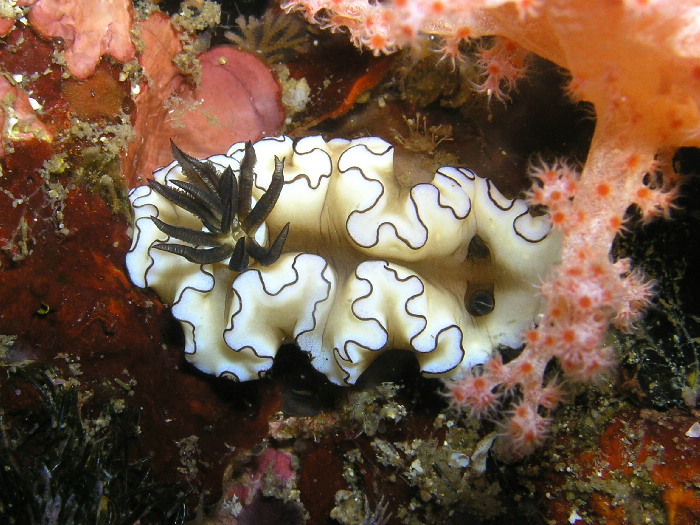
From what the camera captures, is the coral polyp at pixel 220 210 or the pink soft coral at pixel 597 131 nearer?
the pink soft coral at pixel 597 131

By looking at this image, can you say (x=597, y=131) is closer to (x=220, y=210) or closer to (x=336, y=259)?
(x=336, y=259)

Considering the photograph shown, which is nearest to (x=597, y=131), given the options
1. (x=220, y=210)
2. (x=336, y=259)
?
(x=336, y=259)

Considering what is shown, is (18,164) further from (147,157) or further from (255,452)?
(255,452)

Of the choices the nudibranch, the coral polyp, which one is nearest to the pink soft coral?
the nudibranch

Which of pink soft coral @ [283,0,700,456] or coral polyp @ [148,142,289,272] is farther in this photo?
coral polyp @ [148,142,289,272]

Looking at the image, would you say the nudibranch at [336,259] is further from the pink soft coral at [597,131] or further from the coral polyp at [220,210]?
the pink soft coral at [597,131]

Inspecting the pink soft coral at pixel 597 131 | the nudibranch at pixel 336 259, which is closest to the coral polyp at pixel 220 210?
the nudibranch at pixel 336 259

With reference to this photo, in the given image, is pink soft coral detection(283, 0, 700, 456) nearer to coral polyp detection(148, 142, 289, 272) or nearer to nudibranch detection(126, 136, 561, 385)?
nudibranch detection(126, 136, 561, 385)
